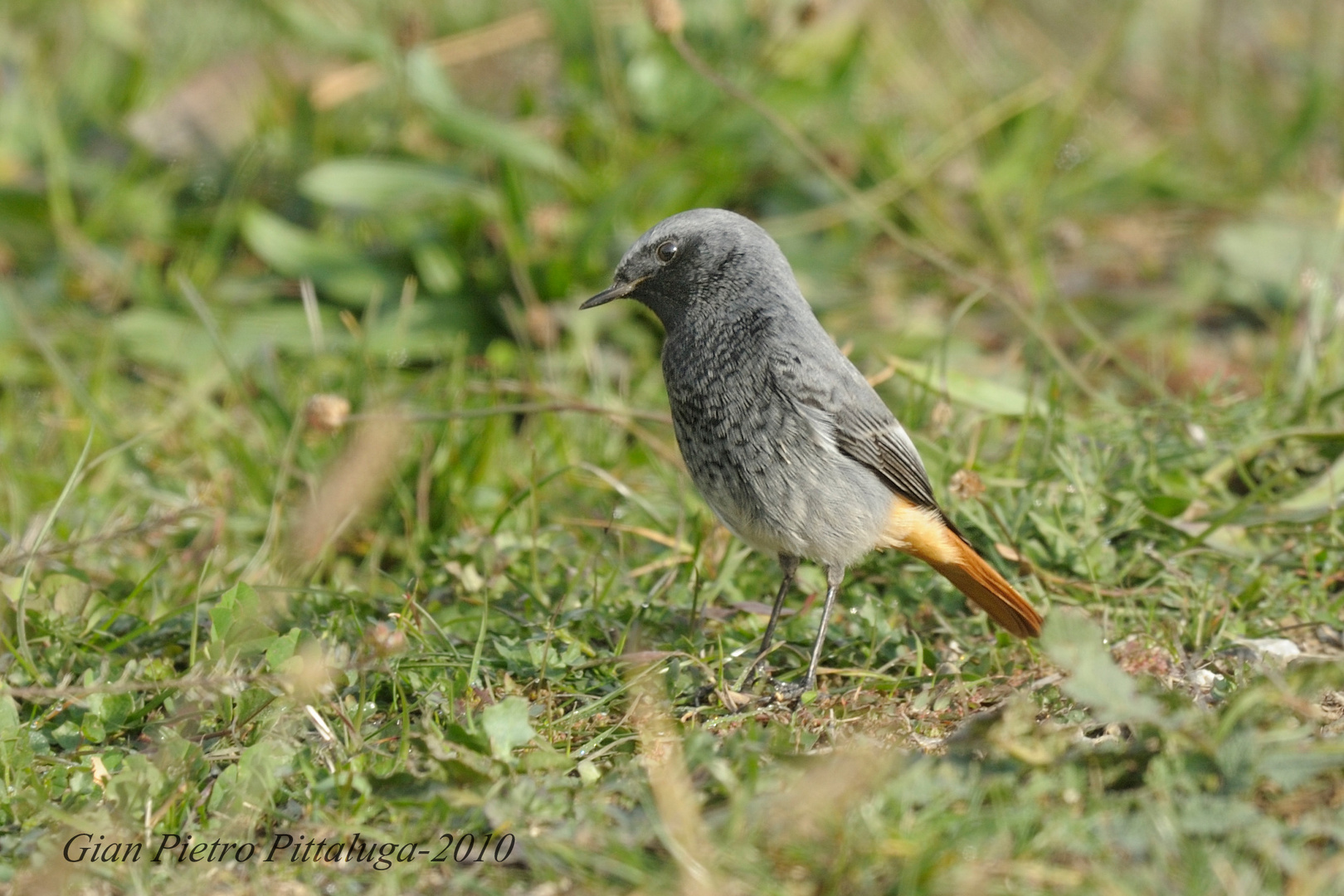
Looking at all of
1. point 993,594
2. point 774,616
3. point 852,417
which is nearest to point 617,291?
point 852,417

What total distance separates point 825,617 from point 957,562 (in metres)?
0.44

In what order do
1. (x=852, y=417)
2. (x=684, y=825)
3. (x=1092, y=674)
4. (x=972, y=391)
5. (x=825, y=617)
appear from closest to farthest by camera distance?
(x=684, y=825) → (x=1092, y=674) → (x=825, y=617) → (x=852, y=417) → (x=972, y=391)

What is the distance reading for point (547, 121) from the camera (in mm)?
6480

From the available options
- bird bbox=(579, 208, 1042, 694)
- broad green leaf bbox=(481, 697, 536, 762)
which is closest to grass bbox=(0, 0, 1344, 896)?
broad green leaf bbox=(481, 697, 536, 762)

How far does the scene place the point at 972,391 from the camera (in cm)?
477

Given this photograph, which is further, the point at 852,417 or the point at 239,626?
the point at 852,417

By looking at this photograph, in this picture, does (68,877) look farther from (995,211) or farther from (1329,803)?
(995,211)

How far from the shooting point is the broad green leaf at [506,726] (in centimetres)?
302

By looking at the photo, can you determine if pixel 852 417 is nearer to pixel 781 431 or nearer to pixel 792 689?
pixel 781 431

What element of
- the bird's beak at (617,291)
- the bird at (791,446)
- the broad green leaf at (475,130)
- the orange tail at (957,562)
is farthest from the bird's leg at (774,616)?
the broad green leaf at (475,130)

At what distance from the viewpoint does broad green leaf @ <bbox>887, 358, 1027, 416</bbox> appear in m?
4.69

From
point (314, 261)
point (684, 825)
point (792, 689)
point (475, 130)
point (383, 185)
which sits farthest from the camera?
point (314, 261)

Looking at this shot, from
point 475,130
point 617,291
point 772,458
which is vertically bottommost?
point 772,458

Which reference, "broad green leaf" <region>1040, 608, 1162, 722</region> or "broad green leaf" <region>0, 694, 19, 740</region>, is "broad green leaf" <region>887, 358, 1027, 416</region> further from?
"broad green leaf" <region>0, 694, 19, 740</region>
